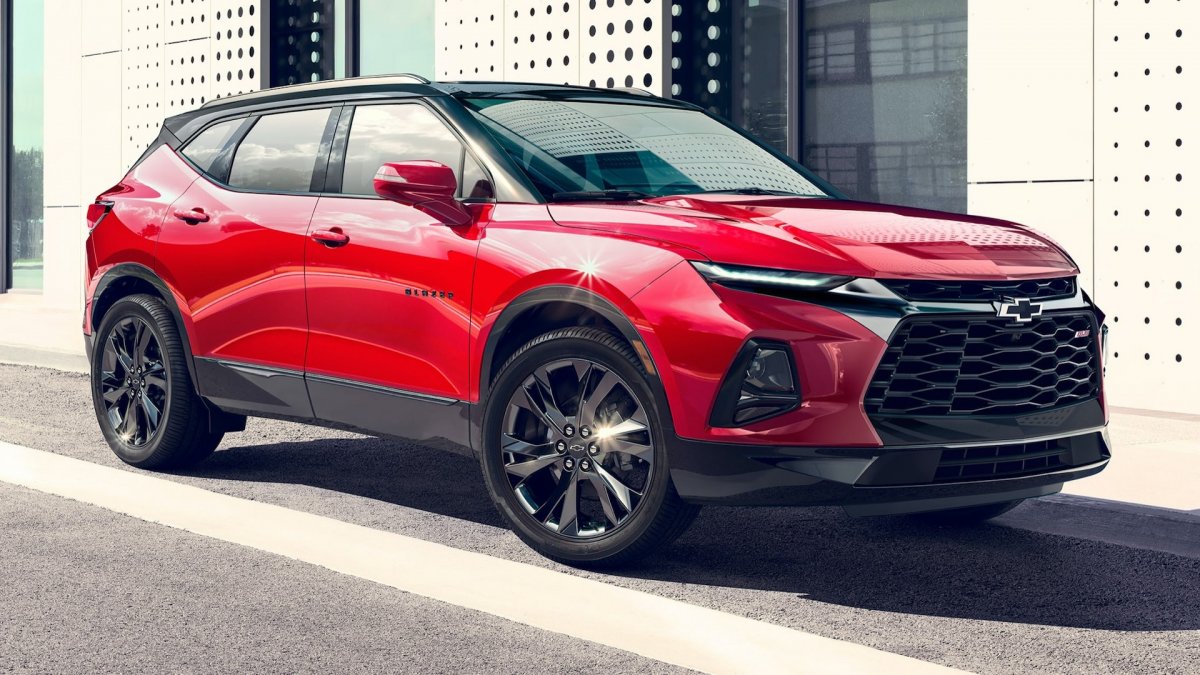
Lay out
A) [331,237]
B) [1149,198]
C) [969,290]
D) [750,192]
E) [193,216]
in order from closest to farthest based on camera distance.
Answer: [969,290] → [750,192] → [331,237] → [193,216] → [1149,198]

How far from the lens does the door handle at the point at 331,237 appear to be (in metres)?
6.20

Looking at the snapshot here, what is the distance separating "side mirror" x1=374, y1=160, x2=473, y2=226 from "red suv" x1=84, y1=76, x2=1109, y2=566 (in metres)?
0.01

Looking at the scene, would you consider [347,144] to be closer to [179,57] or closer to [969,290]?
[969,290]

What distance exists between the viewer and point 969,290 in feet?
16.3

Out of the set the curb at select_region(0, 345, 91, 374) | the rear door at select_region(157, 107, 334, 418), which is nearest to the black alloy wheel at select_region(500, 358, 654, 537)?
the rear door at select_region(157, 107, 334, 418)

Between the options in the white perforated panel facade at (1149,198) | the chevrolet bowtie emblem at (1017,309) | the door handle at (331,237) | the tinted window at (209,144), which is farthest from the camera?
the white perforated panel facade at (1149,198)

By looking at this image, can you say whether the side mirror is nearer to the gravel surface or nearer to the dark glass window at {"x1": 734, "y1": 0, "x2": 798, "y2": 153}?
the gravel surface

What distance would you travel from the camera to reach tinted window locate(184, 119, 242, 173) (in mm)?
7250

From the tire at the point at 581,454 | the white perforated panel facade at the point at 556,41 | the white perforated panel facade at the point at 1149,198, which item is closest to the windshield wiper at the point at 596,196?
the tire at the point at 581,454

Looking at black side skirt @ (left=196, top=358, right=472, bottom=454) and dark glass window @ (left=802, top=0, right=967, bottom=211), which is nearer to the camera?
black side skirt @ (left=196, top=358, right=472, bottom=454)

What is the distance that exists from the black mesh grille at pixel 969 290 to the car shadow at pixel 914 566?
1008 millimetres

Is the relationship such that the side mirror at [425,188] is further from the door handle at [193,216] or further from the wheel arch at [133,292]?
the wheel arch at [133,292]

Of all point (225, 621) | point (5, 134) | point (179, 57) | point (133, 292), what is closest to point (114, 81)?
point (179, 57)

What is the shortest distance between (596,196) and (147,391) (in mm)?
2849
